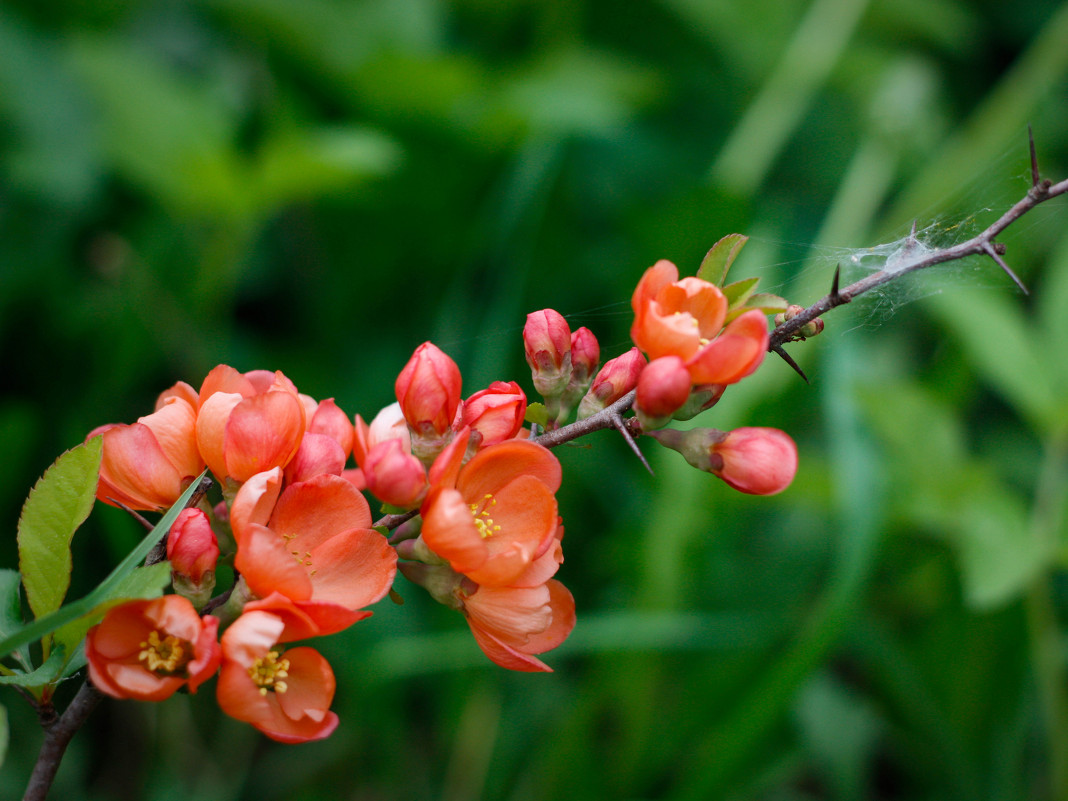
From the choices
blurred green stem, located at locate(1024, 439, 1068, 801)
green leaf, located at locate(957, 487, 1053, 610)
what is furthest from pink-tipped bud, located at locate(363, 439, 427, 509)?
blurred green stem, located at locate(1024, 439, 1068, 801)

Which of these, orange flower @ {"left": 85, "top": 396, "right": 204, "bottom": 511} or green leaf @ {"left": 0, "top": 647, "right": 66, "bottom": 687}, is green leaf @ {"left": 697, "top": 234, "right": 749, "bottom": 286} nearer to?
orange flower @ {"left": 85, "top": 396, "right": 204, "bottom": 511}

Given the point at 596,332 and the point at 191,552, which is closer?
the point at 191,552

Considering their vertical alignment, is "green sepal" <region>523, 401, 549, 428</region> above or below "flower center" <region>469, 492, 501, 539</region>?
above

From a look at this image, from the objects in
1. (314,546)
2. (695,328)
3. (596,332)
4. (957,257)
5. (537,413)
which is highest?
(957,257)

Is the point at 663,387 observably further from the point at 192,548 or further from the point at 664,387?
the point at 192,548

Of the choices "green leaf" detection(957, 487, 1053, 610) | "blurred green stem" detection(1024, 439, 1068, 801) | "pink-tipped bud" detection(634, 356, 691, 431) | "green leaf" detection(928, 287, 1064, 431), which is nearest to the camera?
"pink-tipped bud" detection(634, 356, 691, 431)

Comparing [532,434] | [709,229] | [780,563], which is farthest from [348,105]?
[532,434]

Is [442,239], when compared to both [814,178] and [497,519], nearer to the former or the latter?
[814,178]

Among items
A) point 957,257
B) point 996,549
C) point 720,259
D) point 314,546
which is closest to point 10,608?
point 314,546
